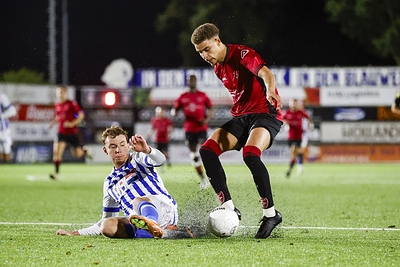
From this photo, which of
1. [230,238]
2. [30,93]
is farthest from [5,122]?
[230,238]

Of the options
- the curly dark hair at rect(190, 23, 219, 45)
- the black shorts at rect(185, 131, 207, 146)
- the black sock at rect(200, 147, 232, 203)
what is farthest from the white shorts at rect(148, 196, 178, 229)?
the black shorts at rect(185, 131, 207, 146)

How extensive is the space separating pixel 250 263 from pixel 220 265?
0.83ft

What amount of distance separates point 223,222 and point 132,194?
0.91 metres

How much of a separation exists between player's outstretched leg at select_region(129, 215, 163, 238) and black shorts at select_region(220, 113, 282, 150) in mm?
1450

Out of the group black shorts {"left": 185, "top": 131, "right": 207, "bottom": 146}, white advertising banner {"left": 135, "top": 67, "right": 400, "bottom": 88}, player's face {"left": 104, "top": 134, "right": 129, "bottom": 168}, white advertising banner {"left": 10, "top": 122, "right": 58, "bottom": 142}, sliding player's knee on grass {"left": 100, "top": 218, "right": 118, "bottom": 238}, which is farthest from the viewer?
white advertising banner {"left": 135, "top": 67, "right": 400, "bottom": 88}

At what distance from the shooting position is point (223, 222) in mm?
7270

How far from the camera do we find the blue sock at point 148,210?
708 centimetres

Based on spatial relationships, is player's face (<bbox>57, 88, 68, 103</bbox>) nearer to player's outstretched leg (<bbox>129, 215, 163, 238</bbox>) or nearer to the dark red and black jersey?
the dark red and black jersey

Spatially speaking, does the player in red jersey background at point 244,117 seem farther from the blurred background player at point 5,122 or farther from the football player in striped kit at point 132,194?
the blurred background player at point 5,122

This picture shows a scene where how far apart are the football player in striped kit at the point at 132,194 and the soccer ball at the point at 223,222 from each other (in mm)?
272

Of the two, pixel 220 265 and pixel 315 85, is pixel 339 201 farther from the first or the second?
pixel 315 85

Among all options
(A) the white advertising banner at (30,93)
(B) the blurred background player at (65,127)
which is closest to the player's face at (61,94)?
(B) the blurred background player at (65,127)

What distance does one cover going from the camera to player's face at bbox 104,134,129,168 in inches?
286

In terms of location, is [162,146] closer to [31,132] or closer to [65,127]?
[31,132]
